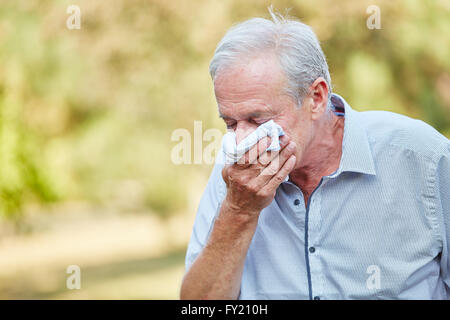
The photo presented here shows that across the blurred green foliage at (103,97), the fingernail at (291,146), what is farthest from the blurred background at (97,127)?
the fingernail at (291,146)

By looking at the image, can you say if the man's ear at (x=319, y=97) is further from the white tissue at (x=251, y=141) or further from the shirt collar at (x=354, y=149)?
the white tissue at (x=251, y=141)

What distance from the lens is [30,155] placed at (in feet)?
19.3

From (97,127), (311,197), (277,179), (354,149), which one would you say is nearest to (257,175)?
(277,179)

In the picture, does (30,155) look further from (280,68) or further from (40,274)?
(280,68)

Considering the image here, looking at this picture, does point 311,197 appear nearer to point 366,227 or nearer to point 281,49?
point 366,227

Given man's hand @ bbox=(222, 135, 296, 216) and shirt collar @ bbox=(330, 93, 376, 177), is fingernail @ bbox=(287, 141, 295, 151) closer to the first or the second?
man's hand @ bbox=(222, 135, 296, 216)

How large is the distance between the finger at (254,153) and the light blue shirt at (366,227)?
272 mm

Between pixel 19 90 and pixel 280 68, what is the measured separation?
16.2 feet

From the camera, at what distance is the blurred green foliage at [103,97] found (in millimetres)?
5859

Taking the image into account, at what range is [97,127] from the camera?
6188 millimetres

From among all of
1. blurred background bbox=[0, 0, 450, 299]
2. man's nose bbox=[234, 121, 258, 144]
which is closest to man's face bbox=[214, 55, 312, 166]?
man's nose bbox=[234, 121, 258, 144]

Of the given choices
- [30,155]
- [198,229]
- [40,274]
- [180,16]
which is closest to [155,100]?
[180,16]

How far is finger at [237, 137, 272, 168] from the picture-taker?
1.71 meters

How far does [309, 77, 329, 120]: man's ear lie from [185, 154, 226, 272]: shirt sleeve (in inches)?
15.5
